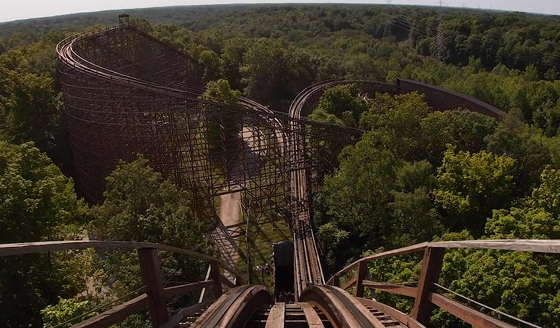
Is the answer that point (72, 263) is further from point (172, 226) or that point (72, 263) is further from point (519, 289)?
point (519, 289)

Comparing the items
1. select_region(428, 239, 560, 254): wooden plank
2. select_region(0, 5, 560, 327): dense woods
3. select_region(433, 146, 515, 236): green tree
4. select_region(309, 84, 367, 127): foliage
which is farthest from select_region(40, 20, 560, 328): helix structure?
select_region(433, 146, 515, 236): green tree

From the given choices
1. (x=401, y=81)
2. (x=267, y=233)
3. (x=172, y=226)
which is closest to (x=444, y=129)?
(x=267, y=233)

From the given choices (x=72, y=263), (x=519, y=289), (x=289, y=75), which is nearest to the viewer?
(x=519, y=289)

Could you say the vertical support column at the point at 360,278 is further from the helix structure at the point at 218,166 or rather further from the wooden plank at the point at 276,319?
the wooden plank at the point at 276,319

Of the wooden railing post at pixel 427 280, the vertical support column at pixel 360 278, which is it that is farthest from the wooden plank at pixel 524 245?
the vertical support column at pixel 360 278

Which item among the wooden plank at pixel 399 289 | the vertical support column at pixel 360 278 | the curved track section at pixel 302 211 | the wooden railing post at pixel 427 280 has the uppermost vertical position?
the wooden railing post at pixel 427 280

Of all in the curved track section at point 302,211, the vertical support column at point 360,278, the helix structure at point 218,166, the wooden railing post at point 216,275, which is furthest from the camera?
the curved track section at point 302,211

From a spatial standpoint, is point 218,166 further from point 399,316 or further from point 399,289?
point 399,316
